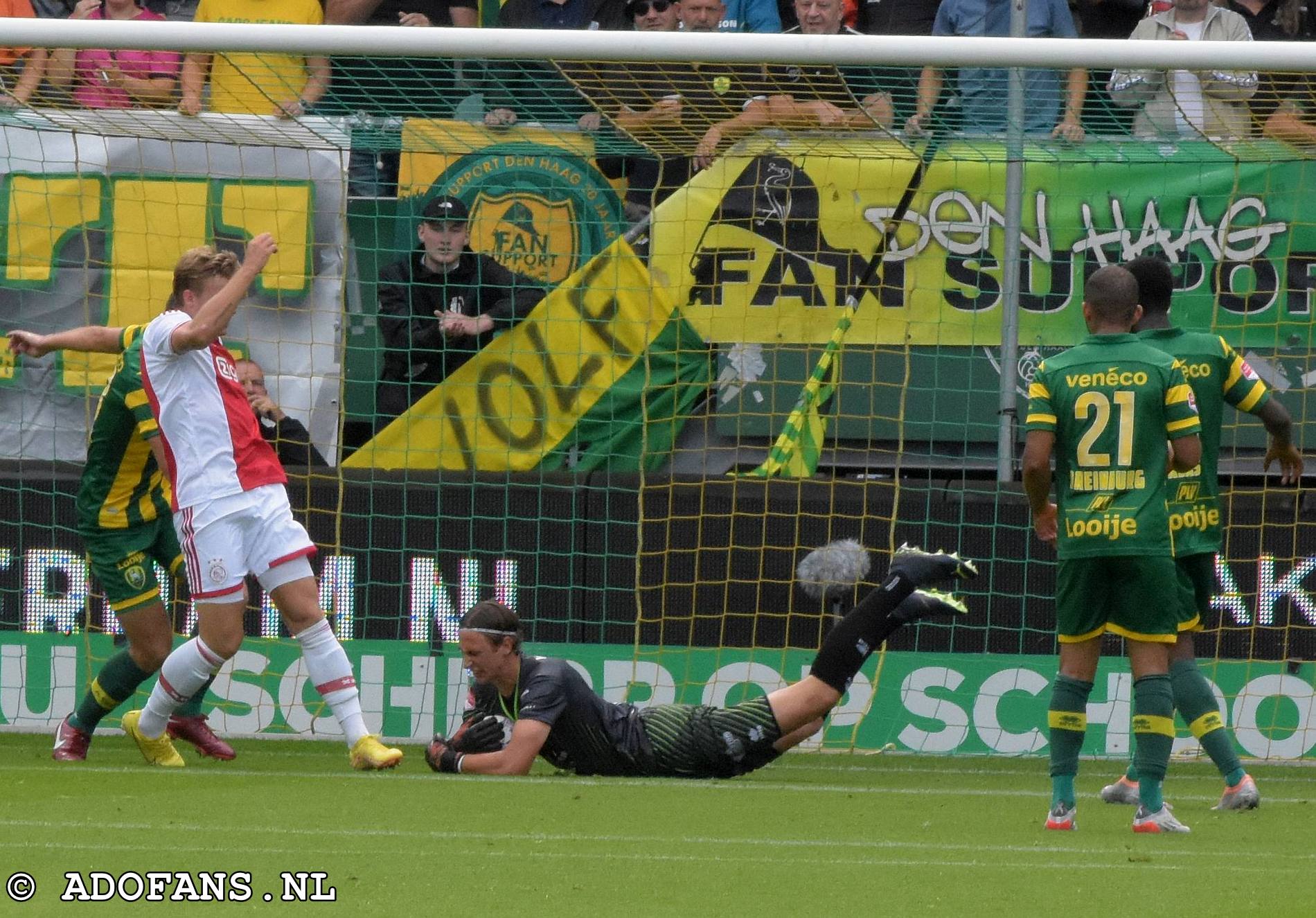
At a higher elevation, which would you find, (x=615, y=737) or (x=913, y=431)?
(x=913, y=431)

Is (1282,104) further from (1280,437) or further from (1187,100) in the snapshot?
(1280,437)

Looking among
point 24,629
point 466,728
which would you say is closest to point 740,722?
point 466,728

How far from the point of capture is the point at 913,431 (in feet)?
30.3

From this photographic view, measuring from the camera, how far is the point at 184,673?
6898 mm

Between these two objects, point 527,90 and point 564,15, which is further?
point 564,15

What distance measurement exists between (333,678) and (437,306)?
301cm

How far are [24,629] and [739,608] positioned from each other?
3376mm

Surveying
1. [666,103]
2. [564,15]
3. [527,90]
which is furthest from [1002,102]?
[564,15]

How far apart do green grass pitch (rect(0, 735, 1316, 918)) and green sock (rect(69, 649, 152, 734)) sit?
21cm

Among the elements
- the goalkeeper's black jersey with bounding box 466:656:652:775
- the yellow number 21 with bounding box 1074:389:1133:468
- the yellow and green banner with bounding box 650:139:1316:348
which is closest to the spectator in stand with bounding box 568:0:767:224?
the yellow and green banner with bounding box 650:139:1316:348

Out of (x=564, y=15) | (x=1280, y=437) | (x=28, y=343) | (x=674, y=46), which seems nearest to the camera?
(x=1280, y=437)

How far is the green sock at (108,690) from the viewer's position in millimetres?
7398

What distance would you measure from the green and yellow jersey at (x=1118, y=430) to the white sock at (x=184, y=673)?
10.4ft

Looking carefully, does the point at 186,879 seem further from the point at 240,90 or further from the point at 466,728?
the point at 240,90
